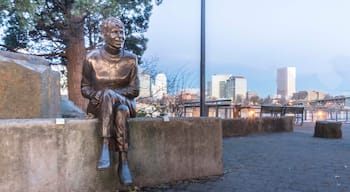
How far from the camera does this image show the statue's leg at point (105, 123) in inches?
145

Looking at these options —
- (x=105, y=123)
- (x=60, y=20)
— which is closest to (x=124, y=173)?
(x=105, y=123)

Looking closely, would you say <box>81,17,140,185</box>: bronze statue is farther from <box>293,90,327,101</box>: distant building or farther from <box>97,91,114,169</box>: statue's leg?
<box>293,90,327,101</box>: distant building

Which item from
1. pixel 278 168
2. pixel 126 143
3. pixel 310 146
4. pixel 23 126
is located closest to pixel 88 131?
pixel 126 143

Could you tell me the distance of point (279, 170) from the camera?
533 centimetres

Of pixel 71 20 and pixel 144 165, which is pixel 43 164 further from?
pixel 71 20

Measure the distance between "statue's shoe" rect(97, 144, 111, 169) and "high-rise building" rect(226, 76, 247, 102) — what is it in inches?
401

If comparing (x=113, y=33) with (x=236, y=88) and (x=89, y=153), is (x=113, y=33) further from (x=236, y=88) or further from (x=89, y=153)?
(x=236, y=88)

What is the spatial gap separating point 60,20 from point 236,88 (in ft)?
23.7

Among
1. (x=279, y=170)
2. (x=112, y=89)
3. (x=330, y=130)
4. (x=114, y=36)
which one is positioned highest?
(x=114, y=36)

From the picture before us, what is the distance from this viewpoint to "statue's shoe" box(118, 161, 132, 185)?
3756 millimetres

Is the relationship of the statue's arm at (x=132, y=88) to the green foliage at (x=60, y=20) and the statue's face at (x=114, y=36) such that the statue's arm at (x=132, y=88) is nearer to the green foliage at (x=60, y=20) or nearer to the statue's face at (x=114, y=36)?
the statue's face at (x=114, y=36)

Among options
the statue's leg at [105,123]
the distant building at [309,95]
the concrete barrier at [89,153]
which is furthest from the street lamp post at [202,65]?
the distant building at [309,95]

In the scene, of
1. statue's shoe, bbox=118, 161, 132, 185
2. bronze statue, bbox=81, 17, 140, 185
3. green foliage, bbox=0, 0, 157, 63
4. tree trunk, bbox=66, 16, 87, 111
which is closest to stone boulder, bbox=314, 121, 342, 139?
green foliage, bbox=0, 0, 157, 63

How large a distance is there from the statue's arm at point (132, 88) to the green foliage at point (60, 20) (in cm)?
375
